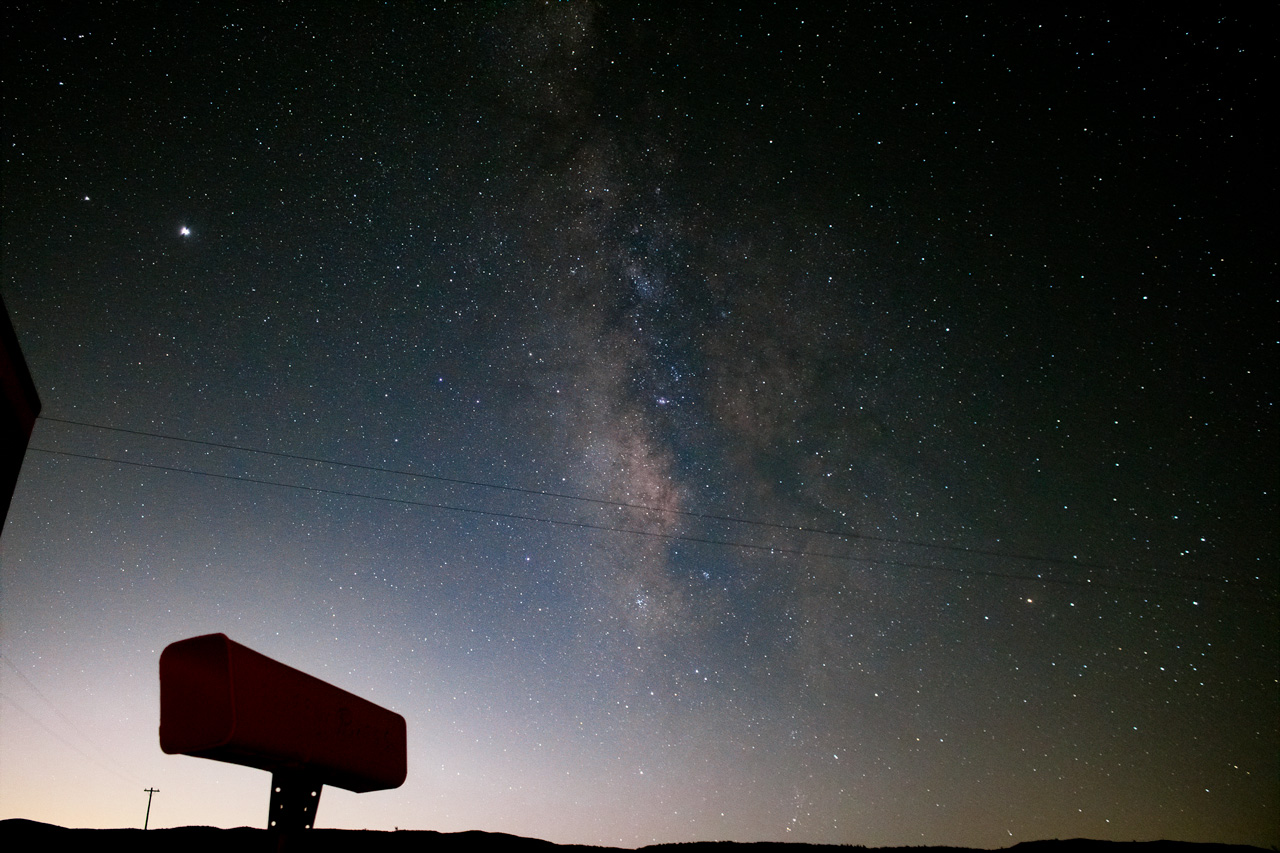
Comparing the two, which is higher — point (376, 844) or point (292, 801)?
point (292, 801)

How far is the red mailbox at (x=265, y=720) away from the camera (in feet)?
6.71

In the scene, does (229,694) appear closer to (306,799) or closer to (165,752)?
(165,752)

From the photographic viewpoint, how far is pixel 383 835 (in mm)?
4340

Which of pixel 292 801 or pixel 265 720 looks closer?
pixel 265 720

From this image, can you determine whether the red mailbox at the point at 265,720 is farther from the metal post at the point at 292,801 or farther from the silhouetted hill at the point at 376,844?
the silhouetted hill at the point at 376,844

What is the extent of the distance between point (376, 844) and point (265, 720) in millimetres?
2598

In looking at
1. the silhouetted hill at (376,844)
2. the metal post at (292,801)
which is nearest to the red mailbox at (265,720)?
the metal post at (292,801)

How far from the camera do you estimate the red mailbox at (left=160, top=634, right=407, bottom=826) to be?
6.71ft

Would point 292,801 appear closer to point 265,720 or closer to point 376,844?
point 265,720

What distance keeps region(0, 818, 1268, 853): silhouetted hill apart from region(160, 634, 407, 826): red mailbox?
0.27m

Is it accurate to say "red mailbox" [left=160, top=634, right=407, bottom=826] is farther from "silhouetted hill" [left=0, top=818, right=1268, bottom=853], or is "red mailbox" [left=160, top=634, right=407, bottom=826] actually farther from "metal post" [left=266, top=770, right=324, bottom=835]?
"silhouetted hill" [left=0, top=818, right=1268, bottom=853]

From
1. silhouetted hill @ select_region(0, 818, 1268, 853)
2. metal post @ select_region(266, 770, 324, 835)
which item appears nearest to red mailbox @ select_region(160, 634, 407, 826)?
metal post @ select_region(266, 770, 324, 835)

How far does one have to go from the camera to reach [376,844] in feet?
13.4

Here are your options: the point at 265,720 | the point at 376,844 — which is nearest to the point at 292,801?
the point at 265,720
